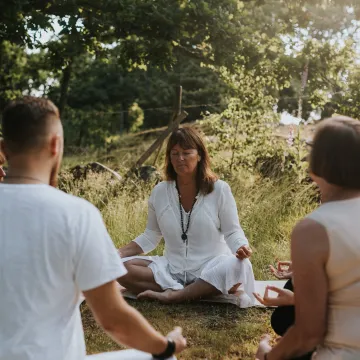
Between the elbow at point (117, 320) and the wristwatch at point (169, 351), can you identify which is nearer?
the elbow at point (117, 320)

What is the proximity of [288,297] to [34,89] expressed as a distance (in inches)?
998

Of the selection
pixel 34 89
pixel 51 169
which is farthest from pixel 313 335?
pixel 34 89

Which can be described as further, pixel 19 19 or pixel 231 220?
pixel 19 19

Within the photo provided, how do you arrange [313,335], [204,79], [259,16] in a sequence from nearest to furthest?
1. [313,335]
2. [259,16]
3. [204,79]

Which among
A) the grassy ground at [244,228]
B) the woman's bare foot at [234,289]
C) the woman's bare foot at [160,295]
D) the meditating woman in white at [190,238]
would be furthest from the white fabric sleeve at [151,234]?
the woman's bare foot at [234,289]

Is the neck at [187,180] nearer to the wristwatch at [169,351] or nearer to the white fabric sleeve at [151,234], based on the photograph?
the white fabric sleeve at [151,234]

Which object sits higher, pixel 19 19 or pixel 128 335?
pixel 19 19

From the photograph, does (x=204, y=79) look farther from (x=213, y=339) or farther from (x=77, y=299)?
(x=77, y=299)

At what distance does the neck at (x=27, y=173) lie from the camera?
70.5 inches

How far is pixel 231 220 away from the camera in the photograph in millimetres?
4668

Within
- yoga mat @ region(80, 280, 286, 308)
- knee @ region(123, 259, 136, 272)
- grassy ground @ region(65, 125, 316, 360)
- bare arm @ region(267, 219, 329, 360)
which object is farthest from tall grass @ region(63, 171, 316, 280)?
bare arm @ region(267, 219, 329, 360)

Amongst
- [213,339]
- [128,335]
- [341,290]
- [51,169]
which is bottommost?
[213,339]

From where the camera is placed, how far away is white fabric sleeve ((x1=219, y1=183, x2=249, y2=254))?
4578 millimetres

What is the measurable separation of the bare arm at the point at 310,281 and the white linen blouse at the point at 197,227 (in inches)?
103
